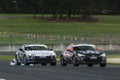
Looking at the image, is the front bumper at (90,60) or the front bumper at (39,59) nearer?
the front bumper at (90,60)

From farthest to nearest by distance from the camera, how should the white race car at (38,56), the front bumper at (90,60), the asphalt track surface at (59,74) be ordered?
1. the white race car at (38,56)
2. the front bumper at (90,60)
3. the asphalt track surface at (59,74)

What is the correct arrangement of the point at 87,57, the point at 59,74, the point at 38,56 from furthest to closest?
the point at 38,56, the point at 87,57, the point at 59,74

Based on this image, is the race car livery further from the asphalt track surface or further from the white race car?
the asphalt track surface

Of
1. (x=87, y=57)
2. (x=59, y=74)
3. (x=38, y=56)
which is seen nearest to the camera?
(x=59, y=74)

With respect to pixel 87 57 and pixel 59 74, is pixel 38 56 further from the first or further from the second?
pixel 59 74

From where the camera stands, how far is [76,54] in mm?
29844

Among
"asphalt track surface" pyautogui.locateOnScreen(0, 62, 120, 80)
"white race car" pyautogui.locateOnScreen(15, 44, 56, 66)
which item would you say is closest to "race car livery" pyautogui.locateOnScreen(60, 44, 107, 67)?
"white race car" pyautogui.locateOnScreen(15, 44, 56, 66)

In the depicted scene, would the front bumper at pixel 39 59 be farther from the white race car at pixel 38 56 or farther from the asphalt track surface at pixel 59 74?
the asphalt track surface at pixel 59 74

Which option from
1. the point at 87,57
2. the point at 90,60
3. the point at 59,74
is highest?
the point at 59,74

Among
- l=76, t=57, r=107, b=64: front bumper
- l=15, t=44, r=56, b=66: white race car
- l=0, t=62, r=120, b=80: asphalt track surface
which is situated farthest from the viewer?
l=15, t=44, r=56, b=66: white race car

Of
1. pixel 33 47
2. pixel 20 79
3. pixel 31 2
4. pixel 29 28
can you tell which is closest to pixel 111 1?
pixel 31 2

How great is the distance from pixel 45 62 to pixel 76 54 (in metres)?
1.97

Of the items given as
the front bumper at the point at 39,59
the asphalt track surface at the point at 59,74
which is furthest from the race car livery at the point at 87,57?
the asphalt track surface at the point at 59,74

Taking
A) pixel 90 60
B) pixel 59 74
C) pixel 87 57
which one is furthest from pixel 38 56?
pixel 59 74
